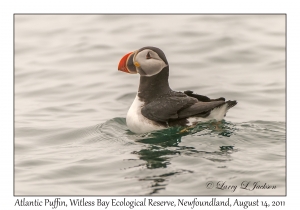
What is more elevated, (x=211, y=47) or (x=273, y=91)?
(x=211, y=47)

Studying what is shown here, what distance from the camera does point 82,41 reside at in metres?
17.3

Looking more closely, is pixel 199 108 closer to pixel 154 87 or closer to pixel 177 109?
pixel 177 109

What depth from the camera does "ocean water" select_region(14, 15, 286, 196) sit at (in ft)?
25.4

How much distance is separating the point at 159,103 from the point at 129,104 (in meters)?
3.15

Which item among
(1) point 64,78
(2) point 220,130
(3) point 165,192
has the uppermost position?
(1) point 64,78

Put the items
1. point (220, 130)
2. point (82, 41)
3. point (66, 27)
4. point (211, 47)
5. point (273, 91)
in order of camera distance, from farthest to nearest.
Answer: point (66, 27) < point (82, 41) < point (211, 47) < point (273, 91) < point (220, 130)

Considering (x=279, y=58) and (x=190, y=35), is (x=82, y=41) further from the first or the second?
(x=279, y=58)

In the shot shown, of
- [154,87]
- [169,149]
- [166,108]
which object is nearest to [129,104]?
[154,87]

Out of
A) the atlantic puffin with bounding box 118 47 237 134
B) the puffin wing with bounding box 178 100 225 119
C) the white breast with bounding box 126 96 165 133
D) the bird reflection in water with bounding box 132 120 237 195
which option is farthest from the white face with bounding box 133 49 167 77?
the bird reflection in water with bounding box 132 120 237 195

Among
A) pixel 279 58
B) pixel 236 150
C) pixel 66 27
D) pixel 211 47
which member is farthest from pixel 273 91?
pixel 66 27

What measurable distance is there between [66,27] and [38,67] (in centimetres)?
348

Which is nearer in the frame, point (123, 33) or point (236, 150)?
point (236, 150)

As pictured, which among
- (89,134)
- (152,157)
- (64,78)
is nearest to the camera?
(152,157)

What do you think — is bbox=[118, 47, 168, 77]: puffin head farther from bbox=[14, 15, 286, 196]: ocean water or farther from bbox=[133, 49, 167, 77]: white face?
bbox=[14, 15, 286, 196]: ocean water
